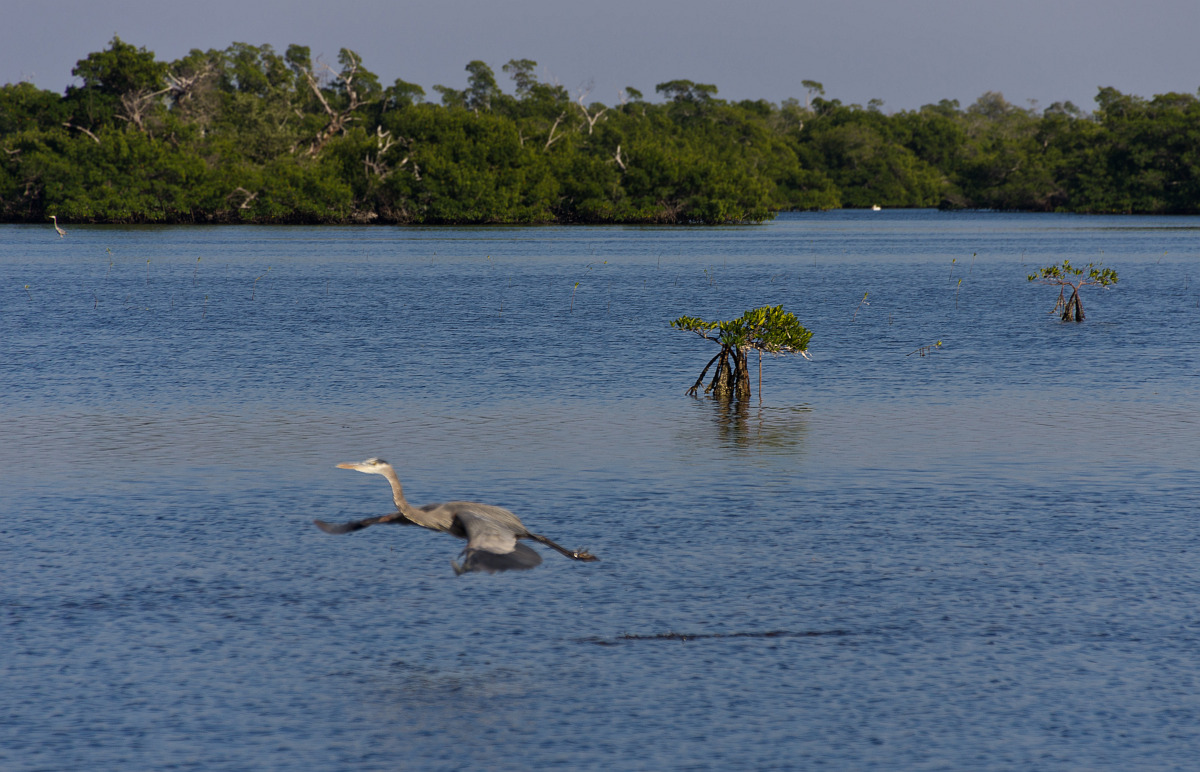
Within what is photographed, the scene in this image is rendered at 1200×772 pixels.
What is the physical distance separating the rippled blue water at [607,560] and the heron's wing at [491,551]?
1504 millimetres

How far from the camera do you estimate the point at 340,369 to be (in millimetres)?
32875

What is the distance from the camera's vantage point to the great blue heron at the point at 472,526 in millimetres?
9750

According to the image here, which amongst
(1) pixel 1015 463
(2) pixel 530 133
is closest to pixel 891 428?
(1) pixel 1015 463

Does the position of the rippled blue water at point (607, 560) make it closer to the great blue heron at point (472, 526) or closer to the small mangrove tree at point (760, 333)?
the small mangrove tree at point (760, 333)

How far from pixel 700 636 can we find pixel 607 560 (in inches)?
108

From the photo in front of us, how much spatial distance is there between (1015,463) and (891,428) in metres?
3.54

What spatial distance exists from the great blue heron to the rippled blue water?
1351mm

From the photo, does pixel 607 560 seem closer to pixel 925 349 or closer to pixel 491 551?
pixel 491 551

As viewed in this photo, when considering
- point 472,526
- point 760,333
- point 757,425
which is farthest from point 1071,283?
point 472,526

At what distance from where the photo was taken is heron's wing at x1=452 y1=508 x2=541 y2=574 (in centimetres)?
968

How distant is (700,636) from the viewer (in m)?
12.5

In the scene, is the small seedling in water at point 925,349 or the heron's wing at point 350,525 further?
the small seedling in water at point 925,349

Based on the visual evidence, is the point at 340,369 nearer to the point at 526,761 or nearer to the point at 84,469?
the point at 84,469

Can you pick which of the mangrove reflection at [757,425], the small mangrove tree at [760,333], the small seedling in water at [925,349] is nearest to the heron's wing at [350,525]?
the mangrove reflection at [757,425]
